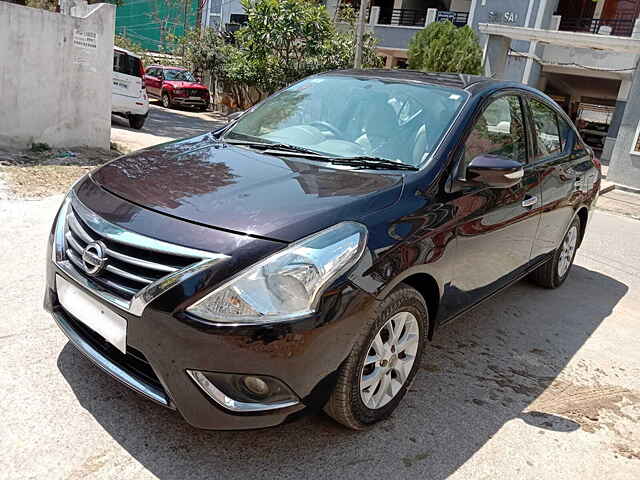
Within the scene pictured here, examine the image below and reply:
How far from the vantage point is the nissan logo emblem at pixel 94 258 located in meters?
2.30

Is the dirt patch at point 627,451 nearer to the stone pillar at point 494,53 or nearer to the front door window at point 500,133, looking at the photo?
the front door window at point 500,133

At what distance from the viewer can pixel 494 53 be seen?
620 inches

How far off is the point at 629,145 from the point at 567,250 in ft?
30.3

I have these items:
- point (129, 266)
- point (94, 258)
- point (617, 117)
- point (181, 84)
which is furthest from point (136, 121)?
point (617, 117)

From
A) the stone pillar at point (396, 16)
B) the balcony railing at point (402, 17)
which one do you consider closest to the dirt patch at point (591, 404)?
the balcony railing at point (402, 17)

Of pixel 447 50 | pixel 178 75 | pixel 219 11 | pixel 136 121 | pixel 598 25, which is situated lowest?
pixel 136 121

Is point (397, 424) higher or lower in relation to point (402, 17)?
lower

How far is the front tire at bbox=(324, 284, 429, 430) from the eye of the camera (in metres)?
2.39

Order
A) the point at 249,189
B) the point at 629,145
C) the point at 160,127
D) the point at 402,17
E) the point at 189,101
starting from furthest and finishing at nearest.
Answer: the point at 402,17 < the point at 189,101 < the point at 160,127 < the point at 629,145 < the point at 249,189

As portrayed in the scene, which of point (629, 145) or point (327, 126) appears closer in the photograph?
point (327, 126)

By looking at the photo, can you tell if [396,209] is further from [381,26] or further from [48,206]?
[381,26]

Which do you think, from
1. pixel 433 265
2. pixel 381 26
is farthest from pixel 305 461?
pixel 381 26

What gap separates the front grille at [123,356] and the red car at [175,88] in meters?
19.8

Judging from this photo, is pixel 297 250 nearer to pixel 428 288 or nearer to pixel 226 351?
pixel 226 351
